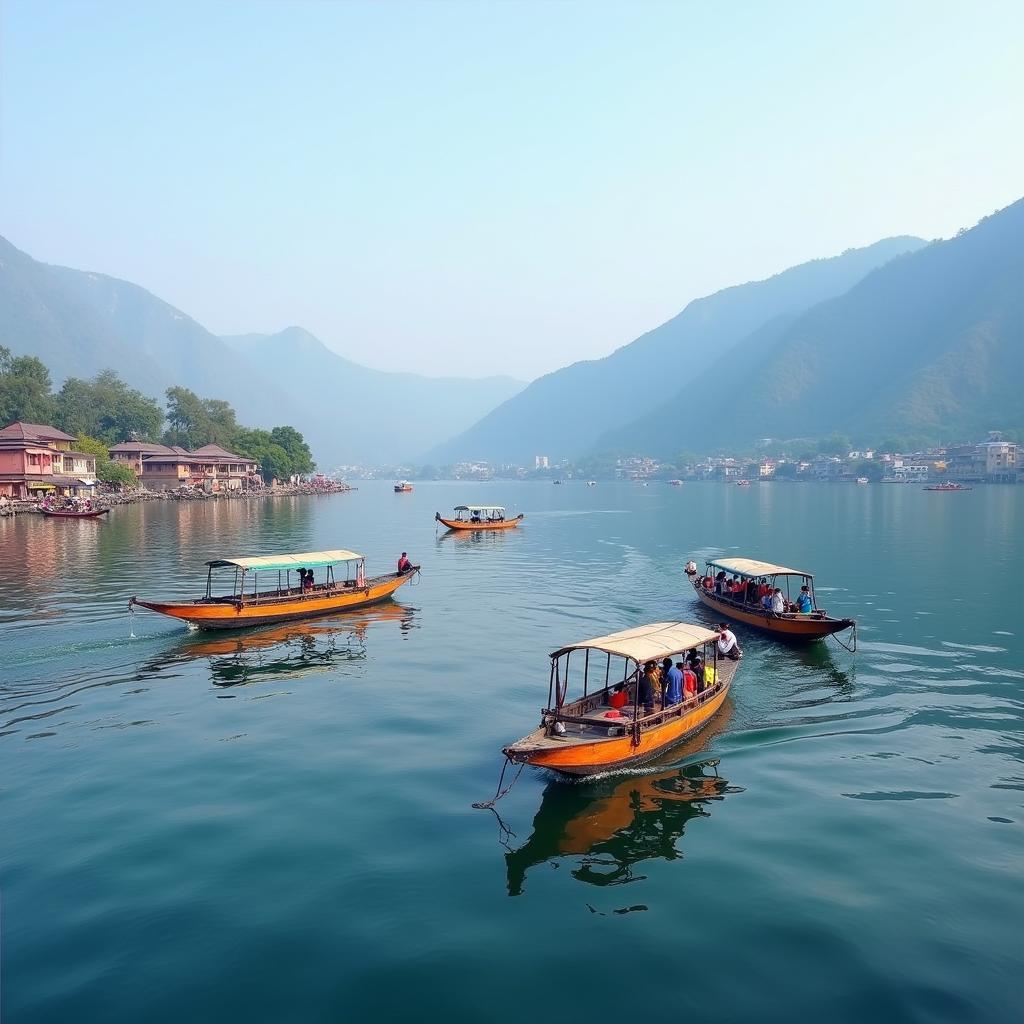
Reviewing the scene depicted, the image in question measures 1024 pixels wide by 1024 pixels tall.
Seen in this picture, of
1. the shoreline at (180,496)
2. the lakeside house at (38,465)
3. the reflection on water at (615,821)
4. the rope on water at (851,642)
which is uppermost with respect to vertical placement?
the lakeside house at (38,465)

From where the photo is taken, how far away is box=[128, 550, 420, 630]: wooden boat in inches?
1242

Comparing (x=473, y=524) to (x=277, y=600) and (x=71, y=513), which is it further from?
(x=277, y=600)

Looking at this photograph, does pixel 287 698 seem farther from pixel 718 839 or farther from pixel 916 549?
pixel 916 549

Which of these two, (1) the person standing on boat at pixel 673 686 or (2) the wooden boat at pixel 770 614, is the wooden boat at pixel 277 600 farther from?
(1) the person standing on boat at pixel 673 686

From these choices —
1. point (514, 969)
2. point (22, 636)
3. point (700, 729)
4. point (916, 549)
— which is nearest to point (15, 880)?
point (514, 969)


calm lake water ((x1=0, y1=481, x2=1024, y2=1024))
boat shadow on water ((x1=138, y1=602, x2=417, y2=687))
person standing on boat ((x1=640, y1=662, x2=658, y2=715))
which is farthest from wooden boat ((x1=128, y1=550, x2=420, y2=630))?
person standing on boat ((x1=640, y1=662, x2=658, y2=715))

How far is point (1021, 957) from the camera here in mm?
11609

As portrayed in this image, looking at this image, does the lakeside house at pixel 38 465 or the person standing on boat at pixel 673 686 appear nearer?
the person standing on boat at pixel 673 686

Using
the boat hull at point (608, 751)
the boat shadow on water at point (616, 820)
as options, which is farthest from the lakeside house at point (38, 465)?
the boat shadow on water at point (616, 820)

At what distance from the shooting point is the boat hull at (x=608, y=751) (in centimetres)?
1606

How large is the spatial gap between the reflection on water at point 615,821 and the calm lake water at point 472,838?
0.21ft

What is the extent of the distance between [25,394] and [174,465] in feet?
83.8

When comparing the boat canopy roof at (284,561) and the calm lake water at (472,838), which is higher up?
the boat canopy roof at (284,561)

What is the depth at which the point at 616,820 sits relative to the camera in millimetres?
16047
